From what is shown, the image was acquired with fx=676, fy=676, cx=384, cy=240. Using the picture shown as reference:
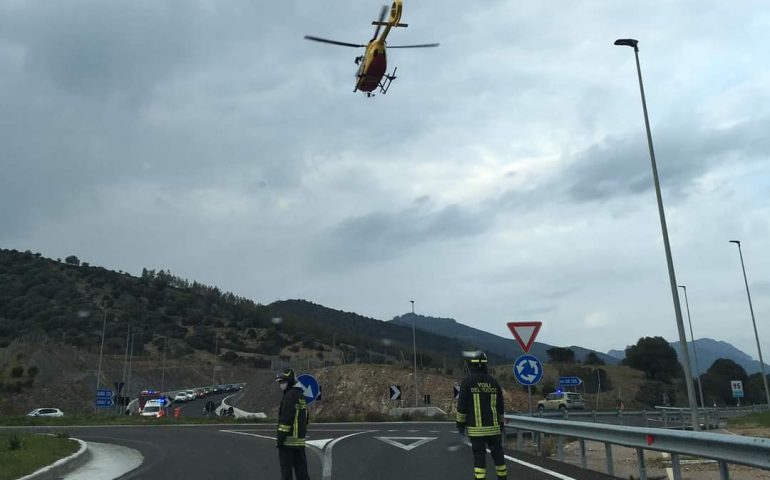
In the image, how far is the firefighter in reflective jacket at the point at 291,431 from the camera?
8.50m

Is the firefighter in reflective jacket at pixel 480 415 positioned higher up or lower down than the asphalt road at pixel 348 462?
higher up

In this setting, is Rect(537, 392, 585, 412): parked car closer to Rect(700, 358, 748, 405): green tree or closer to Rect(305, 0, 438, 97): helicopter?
Rect(305, 0, 438, 97): helicopter

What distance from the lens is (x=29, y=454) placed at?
1341 centimetres

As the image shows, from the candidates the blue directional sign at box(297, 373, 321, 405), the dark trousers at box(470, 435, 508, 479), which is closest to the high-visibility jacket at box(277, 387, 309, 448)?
the dark trousers at box(470, 435, 508, 479)

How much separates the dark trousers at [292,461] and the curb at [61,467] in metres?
4.41

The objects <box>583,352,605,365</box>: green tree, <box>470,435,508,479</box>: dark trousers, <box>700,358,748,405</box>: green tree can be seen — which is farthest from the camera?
<box>583,352,605,365</box>: green tree

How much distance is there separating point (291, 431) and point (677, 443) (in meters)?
4.88

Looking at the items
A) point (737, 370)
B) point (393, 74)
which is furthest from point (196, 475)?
point (737, 370)

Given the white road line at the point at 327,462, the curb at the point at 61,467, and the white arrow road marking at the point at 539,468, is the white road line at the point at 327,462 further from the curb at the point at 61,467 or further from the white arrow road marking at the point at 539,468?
the curb at the point at 61,467

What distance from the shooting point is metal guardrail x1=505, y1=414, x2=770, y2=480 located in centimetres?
683

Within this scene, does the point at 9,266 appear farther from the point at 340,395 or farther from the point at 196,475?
the point at 196,475

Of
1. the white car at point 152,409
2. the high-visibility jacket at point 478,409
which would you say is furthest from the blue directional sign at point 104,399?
the high-visibility jacket at point 478,409

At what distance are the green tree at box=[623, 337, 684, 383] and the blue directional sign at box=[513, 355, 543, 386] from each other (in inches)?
4364

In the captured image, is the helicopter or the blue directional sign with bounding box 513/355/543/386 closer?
the blue directional sign with bounding box 513/355/543/386
